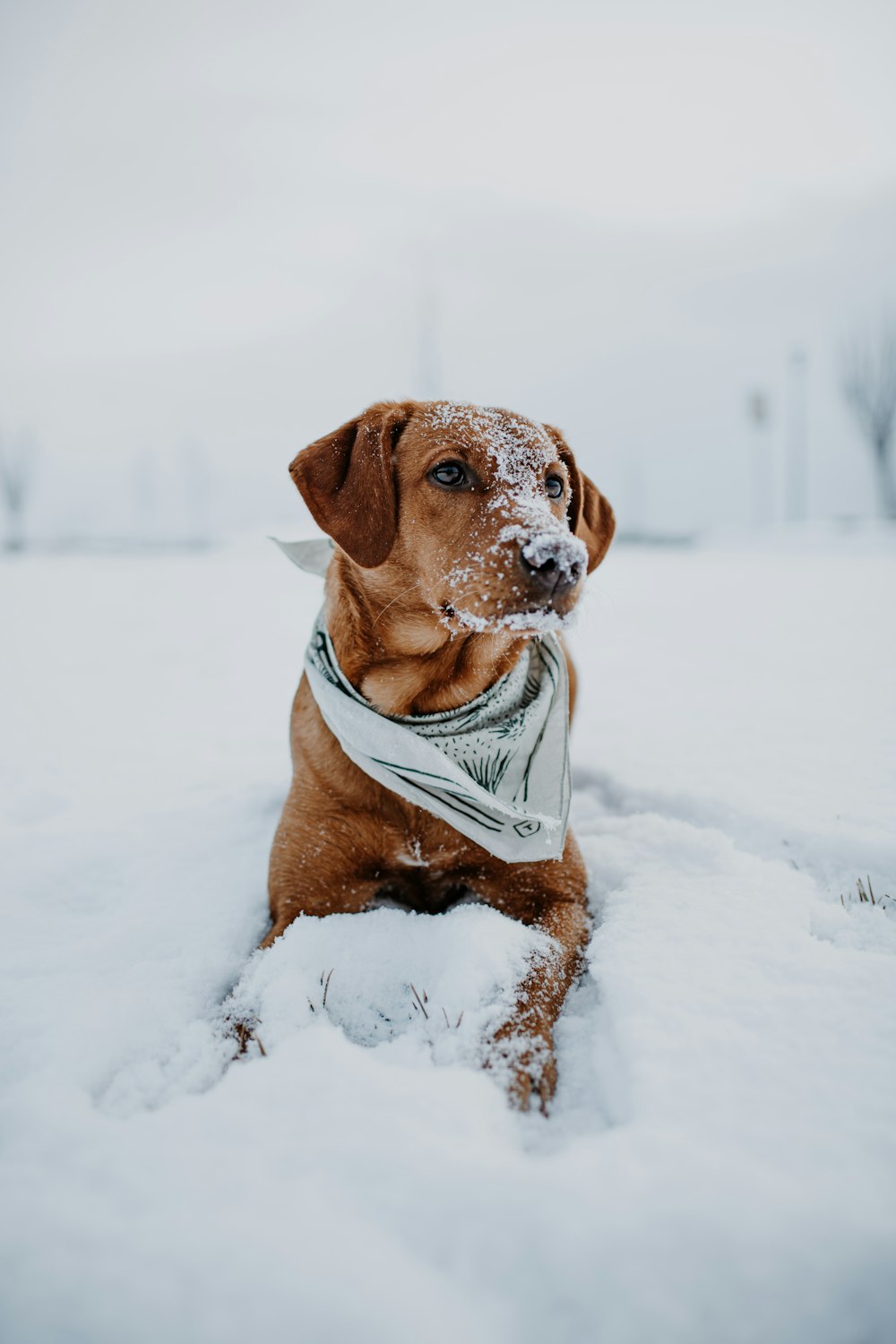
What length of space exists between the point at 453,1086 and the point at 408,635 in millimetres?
1365

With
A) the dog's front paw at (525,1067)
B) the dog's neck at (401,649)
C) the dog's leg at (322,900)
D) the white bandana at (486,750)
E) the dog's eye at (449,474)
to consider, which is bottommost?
the dog's leg at (322,900)

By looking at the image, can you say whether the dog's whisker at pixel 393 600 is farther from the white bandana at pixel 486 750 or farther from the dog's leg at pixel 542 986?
the dog's leg at pixel 542 986

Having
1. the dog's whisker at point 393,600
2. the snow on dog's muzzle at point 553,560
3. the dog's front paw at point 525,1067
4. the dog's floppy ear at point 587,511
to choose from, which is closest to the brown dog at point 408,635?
the dog's whisker at point 393,600

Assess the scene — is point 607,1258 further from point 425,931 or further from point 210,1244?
point 425,931

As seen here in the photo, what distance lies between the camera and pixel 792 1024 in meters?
1.57

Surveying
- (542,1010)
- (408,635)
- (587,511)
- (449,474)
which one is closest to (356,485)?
(449,474)

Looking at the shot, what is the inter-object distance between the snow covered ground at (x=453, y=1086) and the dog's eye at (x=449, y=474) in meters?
1.39

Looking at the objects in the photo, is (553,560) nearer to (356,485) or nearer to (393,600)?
(393,600)

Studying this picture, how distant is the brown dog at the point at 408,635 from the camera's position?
7.67 ft

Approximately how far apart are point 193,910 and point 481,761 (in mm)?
1093

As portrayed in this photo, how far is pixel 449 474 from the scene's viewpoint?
243 centimetres

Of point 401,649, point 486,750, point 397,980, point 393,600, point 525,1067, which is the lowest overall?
point 397,980

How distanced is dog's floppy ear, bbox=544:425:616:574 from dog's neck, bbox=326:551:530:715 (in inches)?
29.9

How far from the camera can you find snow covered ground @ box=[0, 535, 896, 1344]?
1.05 metres
